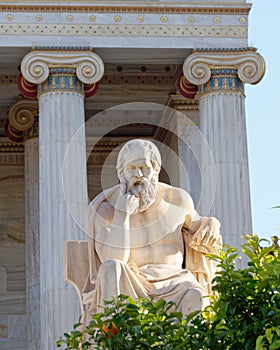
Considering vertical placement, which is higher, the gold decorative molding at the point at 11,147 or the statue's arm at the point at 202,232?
the gold decorative molding at the point at 11,147

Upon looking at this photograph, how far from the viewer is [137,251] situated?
1797 centimetres

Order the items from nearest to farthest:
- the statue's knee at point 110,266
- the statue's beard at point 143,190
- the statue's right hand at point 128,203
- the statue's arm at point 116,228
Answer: the statue's knee at point 110,266, the statue's arm at point 116,228, the statue's right hand at point 128,203, the statue's beard at point 143,190

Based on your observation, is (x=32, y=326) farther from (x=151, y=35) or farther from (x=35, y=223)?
(x=151, y=35)

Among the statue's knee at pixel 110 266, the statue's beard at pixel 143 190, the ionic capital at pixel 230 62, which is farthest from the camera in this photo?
the ionic capital at pixel 230 62

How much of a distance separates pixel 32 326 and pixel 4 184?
3703 millimetres

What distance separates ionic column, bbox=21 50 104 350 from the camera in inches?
1154

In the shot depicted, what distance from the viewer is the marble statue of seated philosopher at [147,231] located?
17.7 metres

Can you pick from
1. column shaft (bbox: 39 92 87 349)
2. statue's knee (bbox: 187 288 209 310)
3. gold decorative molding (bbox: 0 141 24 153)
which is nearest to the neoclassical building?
column shaft (bbox: 39 92 87 349)

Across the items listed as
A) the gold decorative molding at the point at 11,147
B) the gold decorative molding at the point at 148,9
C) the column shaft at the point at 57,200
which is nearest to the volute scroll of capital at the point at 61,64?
the column shaft at the point at 57,200

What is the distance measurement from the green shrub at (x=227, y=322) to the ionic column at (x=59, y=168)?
50.4ft

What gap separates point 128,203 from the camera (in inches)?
702

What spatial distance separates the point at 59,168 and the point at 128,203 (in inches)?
482

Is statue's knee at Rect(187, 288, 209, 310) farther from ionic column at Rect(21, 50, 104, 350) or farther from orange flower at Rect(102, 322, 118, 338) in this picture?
ionic column at Rect(21, 50, 104, 350)

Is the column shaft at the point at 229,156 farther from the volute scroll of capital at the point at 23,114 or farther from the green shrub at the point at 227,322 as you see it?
the green shrub at the point at 227,322
